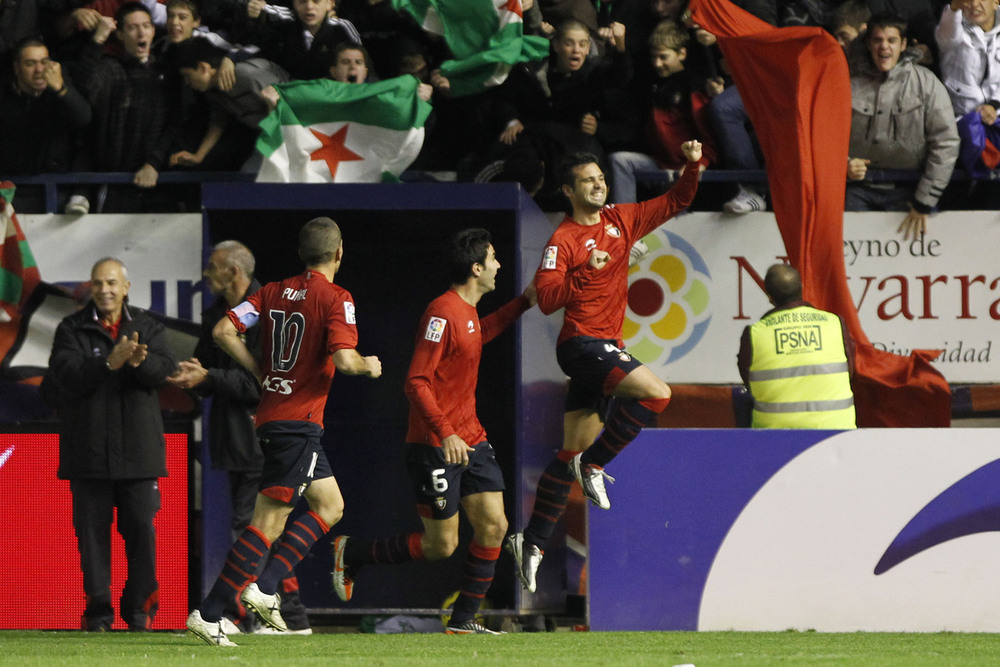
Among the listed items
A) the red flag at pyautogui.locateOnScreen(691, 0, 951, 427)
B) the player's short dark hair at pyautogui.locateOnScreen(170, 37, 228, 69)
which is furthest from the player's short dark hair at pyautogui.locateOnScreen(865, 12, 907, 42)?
the player's short dark hair at pyautogui.locateOnScreen(170, 37, 228, 69)

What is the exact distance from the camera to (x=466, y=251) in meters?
7.12

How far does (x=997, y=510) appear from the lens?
7141 mm

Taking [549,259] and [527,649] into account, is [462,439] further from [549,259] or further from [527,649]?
[527,649]

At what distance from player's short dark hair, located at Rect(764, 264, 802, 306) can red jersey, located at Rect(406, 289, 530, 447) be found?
1399mm

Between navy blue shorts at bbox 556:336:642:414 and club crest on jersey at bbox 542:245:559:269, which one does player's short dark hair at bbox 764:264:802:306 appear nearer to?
navy blue shorts at bbox 556:336:642:414

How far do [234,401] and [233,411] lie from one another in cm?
6

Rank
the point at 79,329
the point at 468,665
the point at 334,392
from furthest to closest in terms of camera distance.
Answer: the point at 334,392 → the point at 79,329 → the point at 468,665

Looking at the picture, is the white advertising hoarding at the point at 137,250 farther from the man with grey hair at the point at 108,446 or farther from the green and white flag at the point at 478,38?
the green and white flag at the point at 478,38

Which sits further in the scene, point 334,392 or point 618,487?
point 334,392

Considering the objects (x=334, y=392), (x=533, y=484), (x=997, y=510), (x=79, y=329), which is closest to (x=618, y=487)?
(x=533, y=484)

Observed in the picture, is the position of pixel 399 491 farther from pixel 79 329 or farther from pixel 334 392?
pixel 79 329

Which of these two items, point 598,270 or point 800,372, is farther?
point 800,372

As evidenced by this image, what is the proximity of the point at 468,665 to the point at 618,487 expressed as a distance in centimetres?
198

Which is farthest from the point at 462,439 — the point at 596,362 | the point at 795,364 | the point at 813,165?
the point at 813,165
